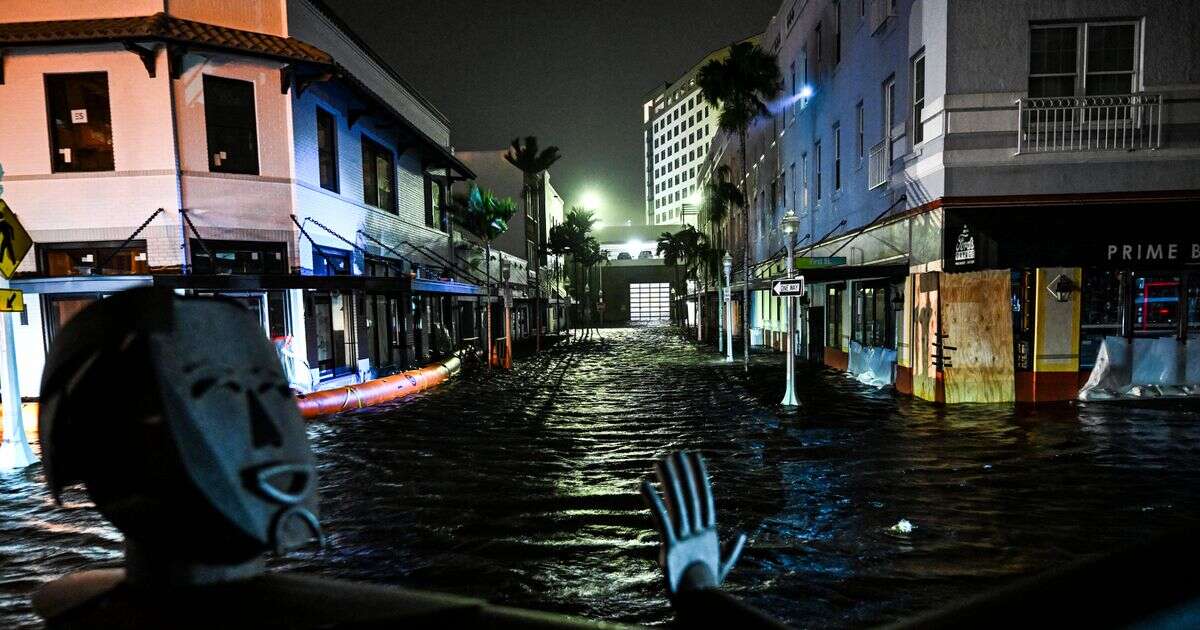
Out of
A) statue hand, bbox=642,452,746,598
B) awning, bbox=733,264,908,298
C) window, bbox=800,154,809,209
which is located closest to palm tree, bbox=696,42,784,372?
window, bbox=800,154,809,209

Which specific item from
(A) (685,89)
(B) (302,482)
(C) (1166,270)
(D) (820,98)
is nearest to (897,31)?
(D) (820,98)

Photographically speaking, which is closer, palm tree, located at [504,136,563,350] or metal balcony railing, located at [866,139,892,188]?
metal balcony railing, located at [866,139,892,188]

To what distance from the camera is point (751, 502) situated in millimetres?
6723

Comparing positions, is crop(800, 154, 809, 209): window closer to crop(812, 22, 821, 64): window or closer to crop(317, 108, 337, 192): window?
crop(812, 22, 821, 64): window

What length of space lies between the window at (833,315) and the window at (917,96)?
7.08 meters

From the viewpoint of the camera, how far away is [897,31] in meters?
15.0

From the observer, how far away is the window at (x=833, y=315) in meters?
21.1

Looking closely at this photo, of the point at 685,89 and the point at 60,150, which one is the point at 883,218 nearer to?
the point at 60,150

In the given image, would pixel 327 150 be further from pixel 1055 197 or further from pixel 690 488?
pixel 1055 197

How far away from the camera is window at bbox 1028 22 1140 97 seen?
41.6 feet

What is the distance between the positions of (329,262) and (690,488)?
16.7 metres

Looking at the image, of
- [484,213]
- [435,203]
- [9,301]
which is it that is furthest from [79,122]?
[484,213]

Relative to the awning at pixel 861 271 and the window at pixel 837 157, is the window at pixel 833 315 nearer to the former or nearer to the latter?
the window at pixel 837 157

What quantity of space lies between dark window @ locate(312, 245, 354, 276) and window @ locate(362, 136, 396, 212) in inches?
98.0
